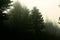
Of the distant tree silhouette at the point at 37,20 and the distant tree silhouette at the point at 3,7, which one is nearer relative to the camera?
the distant tree silhouette at the point at 3,7

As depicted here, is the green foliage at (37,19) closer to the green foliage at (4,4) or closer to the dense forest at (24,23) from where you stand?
the dense forest at (24,23)

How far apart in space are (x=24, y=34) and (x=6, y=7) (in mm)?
4591

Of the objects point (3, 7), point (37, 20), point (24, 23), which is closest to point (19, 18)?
point (24, 23)

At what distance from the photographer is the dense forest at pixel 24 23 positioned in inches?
1329

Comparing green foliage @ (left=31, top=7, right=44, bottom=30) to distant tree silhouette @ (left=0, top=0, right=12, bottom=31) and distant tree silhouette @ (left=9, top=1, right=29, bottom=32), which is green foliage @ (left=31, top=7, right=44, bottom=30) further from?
distant tree silhouette @ (left=0, top=0, right=12, bottom=31)

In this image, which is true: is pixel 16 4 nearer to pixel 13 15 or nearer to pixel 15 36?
pixel 13 15

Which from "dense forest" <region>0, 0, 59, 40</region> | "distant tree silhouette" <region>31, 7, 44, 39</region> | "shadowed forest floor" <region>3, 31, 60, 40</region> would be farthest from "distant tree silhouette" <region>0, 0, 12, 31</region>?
"distant tree silhouette" <region>31, 7, 44, 39</region>

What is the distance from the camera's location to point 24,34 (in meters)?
35.2

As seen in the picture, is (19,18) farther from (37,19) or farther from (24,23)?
(37,19)

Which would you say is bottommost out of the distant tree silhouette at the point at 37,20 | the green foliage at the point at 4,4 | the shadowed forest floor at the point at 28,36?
the shadowed forest floor at the point at 28,36

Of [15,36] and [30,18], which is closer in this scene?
[15,36]

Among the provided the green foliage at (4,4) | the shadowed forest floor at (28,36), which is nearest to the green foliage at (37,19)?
the shadowed forest floor at (28,36)

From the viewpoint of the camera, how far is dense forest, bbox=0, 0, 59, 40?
3375cm

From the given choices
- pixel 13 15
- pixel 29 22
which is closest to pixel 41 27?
pixel 29 22
